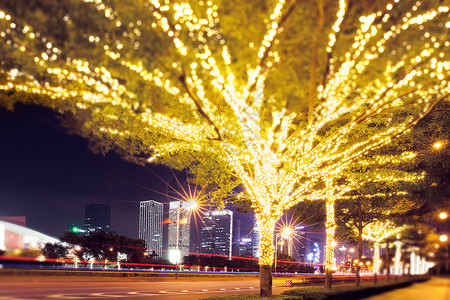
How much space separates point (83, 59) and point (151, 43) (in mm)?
1773

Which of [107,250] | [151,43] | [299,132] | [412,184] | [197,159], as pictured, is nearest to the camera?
[151,43]

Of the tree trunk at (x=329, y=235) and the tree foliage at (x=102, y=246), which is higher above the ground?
the tree trunk at (x=329, y=235)

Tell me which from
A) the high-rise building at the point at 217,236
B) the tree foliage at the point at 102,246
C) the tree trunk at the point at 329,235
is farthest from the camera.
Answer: the high-rise building at the point at 217,236

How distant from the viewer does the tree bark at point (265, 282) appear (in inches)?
417

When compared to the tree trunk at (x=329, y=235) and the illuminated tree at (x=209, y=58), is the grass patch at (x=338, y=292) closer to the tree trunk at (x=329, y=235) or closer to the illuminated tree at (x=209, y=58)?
the tree trunk at (x=329, y=235)

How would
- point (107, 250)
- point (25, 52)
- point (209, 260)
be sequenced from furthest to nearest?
1. point (209, 260)
2. point (107, 250)
3. point (25, 52)

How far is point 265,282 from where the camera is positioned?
423 inches

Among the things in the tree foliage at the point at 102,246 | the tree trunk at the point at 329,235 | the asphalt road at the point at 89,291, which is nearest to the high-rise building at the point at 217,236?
the tree foliage at the point at 102,246

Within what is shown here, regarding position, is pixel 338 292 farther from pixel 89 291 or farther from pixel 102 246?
pixel 102 246

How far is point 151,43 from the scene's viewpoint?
588cm

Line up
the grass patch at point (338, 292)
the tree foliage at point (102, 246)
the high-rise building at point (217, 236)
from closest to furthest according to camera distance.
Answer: the grass patch at point (338, 292) → the tree foliage at point (102, 246) → the high-rise building at point (217, 236)

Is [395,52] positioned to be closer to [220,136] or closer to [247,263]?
[220,136]

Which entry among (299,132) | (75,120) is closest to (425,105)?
(299,132)

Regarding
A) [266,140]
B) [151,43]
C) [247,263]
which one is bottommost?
[247,263]
